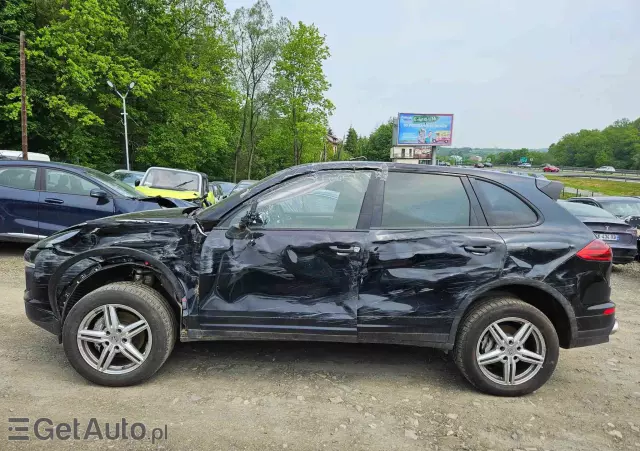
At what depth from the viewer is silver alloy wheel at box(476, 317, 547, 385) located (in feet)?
9.93

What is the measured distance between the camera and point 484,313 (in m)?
3.00

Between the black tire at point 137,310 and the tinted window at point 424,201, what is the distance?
5.93ft

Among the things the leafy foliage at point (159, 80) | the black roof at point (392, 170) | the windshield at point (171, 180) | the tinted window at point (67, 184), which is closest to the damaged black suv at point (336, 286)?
the black roof at point (392, 170)

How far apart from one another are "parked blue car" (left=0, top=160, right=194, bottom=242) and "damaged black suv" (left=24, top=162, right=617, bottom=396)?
3765 mm

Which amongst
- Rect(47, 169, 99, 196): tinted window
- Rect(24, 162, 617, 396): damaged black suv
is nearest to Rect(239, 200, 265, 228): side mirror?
Rect(24, 162, 617, 396): damaged black suv

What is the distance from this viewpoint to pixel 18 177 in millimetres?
6711

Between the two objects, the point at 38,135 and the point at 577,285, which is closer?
the point at 577,285

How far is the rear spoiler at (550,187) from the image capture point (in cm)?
329

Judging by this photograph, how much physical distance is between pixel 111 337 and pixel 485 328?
2.76 m

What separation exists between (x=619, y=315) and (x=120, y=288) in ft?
19.0

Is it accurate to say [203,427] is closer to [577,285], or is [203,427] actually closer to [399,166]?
[399,166]

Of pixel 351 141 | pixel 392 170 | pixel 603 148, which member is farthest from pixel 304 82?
pixel 603 148

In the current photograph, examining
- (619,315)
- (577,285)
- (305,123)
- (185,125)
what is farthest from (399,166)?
(305,123)
